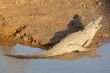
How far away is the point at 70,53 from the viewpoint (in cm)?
982

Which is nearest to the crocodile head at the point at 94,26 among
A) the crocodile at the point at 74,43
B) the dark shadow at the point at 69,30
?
the crocodile at the point at 74,43

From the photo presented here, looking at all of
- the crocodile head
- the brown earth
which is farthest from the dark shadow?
the crocodile head

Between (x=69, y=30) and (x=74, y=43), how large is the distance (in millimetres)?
1012

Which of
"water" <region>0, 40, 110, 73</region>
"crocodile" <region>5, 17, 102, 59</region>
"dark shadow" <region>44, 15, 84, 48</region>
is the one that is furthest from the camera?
"dark shadow" <region>44, 15, 84, 48</region>

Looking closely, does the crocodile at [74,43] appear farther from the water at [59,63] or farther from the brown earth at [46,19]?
the brown earth at [46,19]

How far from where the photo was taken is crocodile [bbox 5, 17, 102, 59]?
9.35 meters

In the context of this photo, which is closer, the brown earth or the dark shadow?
the dark shadow

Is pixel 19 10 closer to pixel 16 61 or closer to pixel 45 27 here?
pixel 45 27

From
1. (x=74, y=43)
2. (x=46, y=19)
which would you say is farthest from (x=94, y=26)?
(x=46, y=19)

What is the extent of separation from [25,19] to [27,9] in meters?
0.57

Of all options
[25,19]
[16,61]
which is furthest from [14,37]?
[16,61]

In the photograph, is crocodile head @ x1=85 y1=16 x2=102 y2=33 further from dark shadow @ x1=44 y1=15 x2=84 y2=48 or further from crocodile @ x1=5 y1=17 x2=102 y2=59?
dark shadow @ x1=44 y1=15 x2=84 y2=48

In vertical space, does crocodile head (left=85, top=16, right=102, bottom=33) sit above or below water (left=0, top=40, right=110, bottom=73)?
above

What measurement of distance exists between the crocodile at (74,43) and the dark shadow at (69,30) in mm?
386
